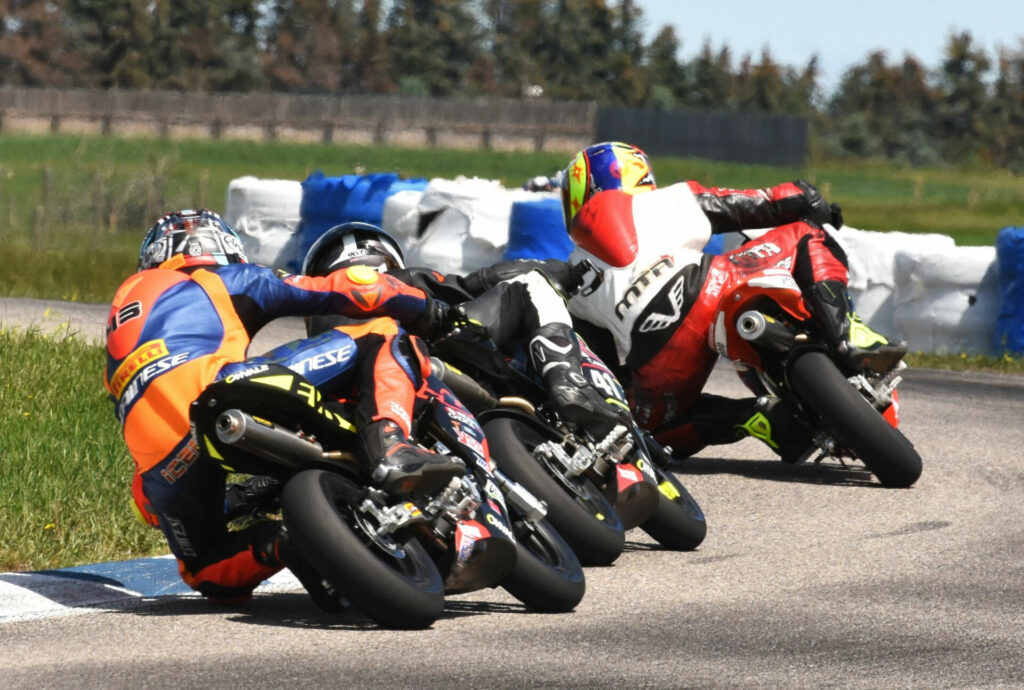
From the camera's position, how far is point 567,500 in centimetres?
623

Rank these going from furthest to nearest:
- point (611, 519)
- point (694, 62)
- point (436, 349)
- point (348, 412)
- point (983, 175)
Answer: point (694, 62), point (983, 175), point (436, 349), point (611, 519), point (348, 412)

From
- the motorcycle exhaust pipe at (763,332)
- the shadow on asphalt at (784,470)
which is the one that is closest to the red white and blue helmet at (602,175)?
the motorcycle exhaust pipe at (763,332)

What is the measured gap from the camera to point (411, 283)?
663 centimetres

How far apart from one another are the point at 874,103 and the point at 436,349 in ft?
267

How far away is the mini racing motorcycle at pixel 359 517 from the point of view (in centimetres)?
491

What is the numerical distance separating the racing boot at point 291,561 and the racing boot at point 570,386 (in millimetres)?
1405

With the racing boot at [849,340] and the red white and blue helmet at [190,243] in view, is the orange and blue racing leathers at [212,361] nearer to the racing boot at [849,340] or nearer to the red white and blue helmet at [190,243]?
the red white and blue helmet at [190,243]

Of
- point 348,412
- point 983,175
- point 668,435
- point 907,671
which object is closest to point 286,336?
point 668,435

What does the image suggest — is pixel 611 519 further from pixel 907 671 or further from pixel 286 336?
pixel 286 336

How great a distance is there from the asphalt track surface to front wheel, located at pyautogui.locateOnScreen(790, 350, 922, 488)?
10.9 inches

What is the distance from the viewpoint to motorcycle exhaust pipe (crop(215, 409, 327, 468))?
16.6 ft

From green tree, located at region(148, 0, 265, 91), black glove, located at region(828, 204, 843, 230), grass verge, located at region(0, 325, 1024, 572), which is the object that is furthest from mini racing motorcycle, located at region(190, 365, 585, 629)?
green tree, located at region(148, 0, 265, 91)

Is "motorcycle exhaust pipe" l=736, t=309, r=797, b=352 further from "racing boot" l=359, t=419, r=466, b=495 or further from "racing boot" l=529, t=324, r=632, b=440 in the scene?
"racing boot" l=359, t=419, r=466, b=495

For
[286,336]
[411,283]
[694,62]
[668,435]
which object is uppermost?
[411,283]
